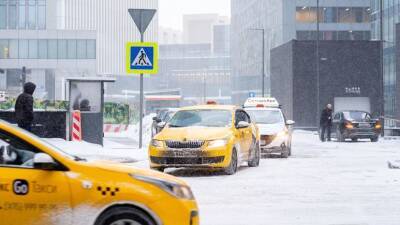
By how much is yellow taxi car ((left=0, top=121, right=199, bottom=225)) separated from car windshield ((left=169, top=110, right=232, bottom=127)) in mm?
10000

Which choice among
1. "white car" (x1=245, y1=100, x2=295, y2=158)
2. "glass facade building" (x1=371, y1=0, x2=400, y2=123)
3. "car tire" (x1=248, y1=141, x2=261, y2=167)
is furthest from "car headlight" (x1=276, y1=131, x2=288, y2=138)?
"glass facade building" (x1=371, y1=0, x2=400, y2=123)

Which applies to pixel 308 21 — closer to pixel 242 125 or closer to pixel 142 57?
pixel 142 57

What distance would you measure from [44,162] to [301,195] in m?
6.54

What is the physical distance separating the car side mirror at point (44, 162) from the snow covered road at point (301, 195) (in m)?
2.96

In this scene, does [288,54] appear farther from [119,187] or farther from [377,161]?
[119,187]

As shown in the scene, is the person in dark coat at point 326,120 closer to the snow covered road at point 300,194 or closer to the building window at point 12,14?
the snow covered road at point 300,194

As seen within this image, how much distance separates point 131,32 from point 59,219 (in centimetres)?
14978

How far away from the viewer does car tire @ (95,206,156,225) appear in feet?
21.9

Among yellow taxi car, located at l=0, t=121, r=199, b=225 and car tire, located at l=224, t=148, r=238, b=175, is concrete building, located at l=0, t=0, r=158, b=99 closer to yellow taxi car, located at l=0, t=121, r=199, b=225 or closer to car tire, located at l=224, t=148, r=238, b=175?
car tire, located at l=224, t=148, r=238, b=175

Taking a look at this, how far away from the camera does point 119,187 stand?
263 inches

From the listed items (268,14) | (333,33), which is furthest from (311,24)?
(268,14)

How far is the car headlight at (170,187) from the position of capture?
6864mm

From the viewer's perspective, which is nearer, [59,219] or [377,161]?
[59,219]

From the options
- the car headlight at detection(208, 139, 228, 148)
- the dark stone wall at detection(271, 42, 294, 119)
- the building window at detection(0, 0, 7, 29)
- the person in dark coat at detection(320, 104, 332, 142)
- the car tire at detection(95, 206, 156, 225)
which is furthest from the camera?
the building window at detection(0, 0, 7, 29)
